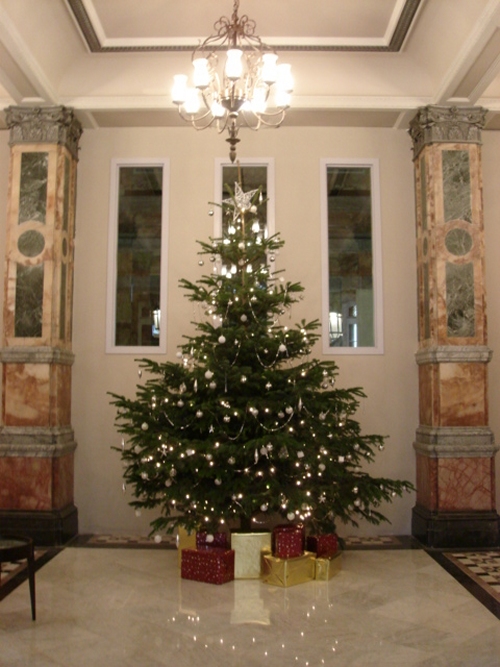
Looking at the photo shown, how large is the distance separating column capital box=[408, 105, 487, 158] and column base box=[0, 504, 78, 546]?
5065mm

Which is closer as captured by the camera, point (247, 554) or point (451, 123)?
point (247, 554)

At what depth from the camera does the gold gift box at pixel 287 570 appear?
16.9 ft

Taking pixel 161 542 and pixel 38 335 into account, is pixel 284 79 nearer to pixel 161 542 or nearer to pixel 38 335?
pixel 38 335

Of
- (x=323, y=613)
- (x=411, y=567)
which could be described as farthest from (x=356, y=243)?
(x=323, y=613)

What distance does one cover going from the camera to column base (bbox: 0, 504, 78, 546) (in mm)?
6375

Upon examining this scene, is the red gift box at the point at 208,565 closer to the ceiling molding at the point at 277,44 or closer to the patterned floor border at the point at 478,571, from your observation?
the patterned floor border at the point at 478,571

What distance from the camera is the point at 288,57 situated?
6879 millimetres

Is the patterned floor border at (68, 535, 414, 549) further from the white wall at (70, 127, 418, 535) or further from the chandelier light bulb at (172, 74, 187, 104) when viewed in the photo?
the chandelier light bulb at (172, 74, 187, 104)

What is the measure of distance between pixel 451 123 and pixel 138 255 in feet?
11.2

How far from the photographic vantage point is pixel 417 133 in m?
7.06

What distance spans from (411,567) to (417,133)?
4199 millimetres

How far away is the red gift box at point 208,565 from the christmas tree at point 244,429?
22 cm

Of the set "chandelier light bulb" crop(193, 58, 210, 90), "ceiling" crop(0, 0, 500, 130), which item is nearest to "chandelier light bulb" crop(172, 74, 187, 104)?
"chandelier light bulb" crop(193, 58, 210, 90)

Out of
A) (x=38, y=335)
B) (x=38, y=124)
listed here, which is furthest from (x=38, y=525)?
(x=38, y=124)
